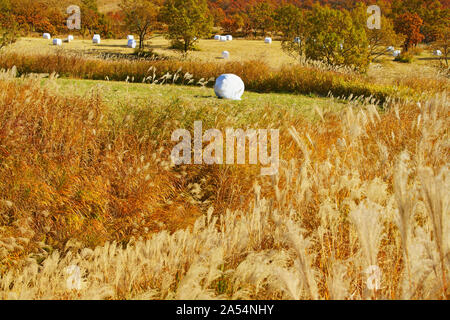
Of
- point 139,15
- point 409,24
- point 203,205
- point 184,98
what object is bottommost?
point 203,205

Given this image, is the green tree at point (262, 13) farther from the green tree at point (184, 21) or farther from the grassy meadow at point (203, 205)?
the grassy meadow at point (203, 205)

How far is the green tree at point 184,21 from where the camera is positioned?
100 ft

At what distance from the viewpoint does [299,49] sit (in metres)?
25.6

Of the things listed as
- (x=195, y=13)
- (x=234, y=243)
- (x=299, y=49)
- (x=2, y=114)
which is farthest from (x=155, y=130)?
(x=195, y=13)

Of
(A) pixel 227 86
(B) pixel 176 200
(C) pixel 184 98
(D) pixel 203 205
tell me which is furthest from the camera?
(A) pixel 227 86

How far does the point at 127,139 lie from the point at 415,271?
4003 mm

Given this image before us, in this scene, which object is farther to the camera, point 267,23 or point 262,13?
point 262,13

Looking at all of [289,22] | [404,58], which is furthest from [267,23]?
[404,58]

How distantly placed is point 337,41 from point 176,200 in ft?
59.9

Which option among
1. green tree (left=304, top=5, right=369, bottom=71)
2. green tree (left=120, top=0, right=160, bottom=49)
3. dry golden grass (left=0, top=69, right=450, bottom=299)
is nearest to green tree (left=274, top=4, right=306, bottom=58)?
green tree (left=120, top=0, right=160, bottom=49)

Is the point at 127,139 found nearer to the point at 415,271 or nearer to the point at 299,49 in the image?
the point at 415,271

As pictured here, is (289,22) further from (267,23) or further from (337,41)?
(337,41)

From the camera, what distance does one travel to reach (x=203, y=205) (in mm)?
4289

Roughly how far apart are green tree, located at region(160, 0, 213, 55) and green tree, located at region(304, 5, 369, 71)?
39.9 feet
